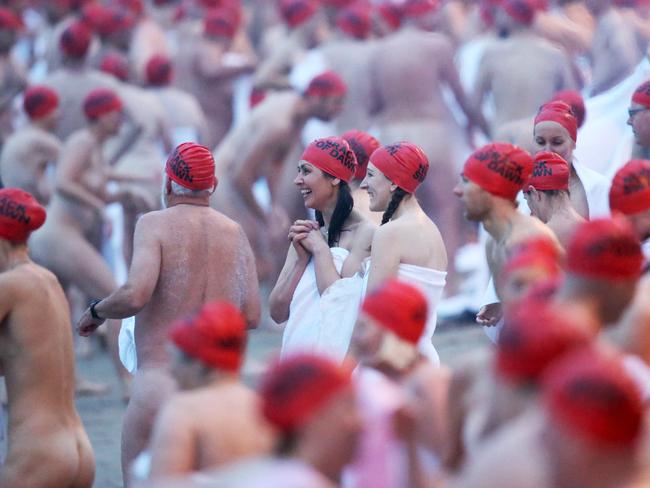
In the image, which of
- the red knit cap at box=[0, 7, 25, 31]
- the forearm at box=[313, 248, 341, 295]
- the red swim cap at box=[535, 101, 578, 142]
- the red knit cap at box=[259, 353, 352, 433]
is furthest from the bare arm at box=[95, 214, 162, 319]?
the red knit cap at box=[0, 7, 25, 31]

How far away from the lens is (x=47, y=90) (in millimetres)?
10266

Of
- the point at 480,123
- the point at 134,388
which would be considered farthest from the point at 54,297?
the point at 480,123

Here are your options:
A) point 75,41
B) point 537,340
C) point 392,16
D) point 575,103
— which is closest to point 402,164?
point 575,103

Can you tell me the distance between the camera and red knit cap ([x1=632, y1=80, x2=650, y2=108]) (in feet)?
25.5

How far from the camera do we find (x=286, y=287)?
6742 millimetres

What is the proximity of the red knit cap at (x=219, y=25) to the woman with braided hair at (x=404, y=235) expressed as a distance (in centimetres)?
678

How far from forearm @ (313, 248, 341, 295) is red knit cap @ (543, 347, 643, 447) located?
303cm

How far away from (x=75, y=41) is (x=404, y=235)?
574 cm

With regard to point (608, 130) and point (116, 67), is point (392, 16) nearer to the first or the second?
point (116, 67)

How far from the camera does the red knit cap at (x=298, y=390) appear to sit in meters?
3.90

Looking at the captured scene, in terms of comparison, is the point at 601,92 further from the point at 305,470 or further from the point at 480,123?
the point at 305,470

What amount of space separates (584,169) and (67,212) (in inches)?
142

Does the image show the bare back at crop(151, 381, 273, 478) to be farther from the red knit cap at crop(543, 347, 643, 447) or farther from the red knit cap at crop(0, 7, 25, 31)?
the red knit cap at crop(0, 7, 25, 31)

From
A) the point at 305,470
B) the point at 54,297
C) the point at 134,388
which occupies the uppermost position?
the point at 305,470
